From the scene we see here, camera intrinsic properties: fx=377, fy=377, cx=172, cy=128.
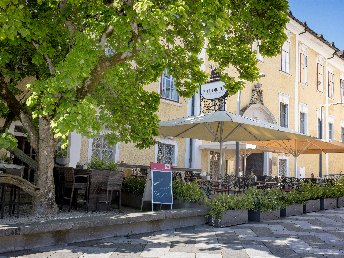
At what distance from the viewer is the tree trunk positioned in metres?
7.40

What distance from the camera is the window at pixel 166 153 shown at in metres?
14.6

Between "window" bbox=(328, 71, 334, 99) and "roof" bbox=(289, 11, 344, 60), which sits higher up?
"roof" bbox=(289, 11, 344, 60)

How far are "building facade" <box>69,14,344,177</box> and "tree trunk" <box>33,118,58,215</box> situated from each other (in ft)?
13.4

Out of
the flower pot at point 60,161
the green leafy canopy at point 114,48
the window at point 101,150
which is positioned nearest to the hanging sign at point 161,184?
the green leafy canopy at point 114,48

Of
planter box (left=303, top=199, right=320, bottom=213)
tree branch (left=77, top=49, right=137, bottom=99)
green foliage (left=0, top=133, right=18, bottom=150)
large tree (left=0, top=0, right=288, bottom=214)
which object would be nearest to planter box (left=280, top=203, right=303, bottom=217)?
planter box (left=303, top=199, right=320, bottom=213)

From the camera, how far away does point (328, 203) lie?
43.1 feet

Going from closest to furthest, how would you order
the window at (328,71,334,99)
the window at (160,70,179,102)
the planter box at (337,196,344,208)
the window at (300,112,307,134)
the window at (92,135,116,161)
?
the window at (92,135,116,161), the planter box at (337,196,344,208), the window at (160,70,179,102), the window at (300,112,307,134), the window at (328,71,334,99)

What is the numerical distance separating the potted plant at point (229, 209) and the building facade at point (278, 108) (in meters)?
5.14

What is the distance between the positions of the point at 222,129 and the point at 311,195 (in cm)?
397

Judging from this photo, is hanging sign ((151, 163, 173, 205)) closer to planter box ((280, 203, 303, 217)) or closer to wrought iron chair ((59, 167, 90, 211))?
wrought iron chair ((59, 167, 90, 211))

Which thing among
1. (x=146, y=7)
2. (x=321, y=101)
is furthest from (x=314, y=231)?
(x=321, y=101)

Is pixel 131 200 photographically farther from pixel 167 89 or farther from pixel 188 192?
pixel 167 89

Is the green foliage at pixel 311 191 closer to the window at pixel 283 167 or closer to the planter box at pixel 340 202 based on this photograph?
the planter box at pixel 340 202

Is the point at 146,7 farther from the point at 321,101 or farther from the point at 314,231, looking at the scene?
the point at 321,101
